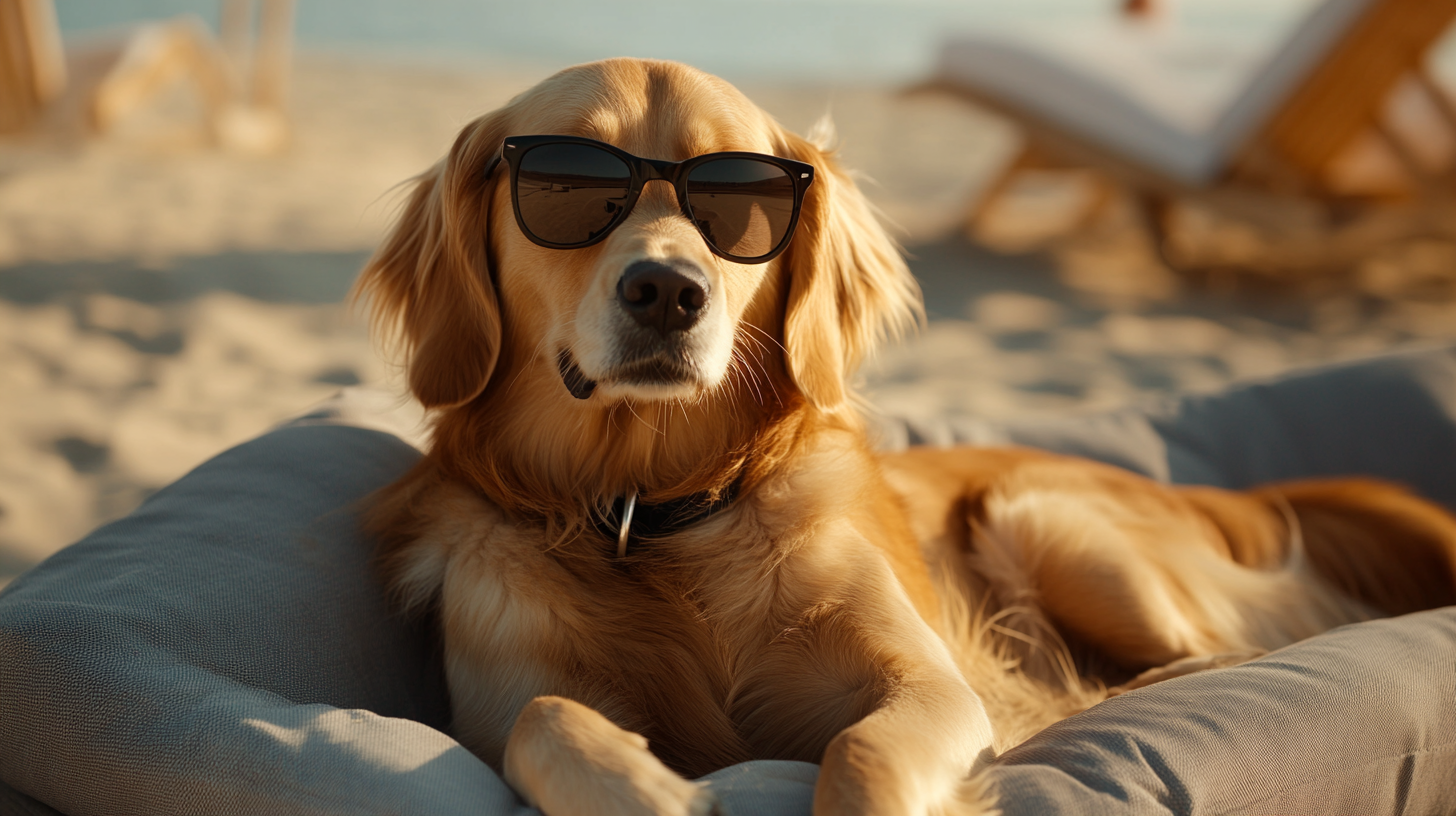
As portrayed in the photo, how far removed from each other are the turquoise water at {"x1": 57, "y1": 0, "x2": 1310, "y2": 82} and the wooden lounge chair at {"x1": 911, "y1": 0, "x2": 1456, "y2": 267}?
12152 millimetres

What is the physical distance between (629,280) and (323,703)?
98 centimetres

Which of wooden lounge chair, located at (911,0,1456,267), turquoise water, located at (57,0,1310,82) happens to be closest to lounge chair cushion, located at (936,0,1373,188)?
wooden lounge chair, located at (911,0,1456,267)

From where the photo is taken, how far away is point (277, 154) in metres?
8.84

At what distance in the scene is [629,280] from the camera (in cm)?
181

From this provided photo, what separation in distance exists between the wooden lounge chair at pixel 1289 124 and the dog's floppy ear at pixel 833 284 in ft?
15.4

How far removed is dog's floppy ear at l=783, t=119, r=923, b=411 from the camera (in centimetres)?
221

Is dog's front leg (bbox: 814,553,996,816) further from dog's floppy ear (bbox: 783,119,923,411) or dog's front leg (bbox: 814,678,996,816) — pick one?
dog's floppy ear (bbox: 783,119,923,411)

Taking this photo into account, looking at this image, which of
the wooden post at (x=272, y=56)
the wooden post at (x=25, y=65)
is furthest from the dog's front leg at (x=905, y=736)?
the wooden post at (x=272, y=56)

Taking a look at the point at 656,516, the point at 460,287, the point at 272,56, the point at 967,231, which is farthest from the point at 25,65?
the point at 656,516

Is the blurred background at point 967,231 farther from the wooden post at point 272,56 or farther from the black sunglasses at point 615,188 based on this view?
the black sunglasses at point 615,188

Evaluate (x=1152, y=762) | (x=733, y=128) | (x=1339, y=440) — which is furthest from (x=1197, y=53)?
(x=1152, y=762)

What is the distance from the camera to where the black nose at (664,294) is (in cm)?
180

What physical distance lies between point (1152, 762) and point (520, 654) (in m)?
1.07

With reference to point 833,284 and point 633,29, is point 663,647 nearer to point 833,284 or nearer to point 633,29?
point 833,284
